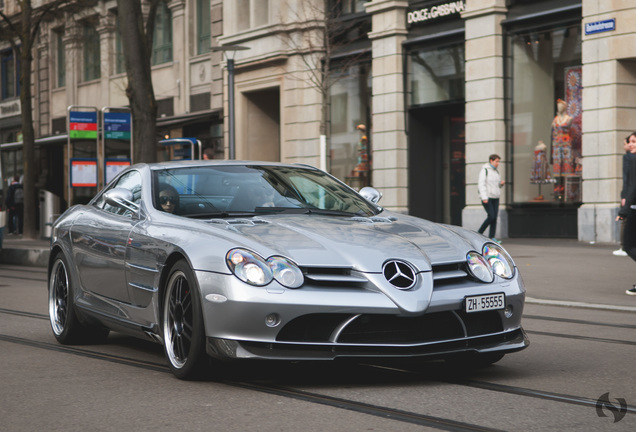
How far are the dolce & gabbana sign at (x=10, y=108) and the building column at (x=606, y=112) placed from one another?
31190 millimetres

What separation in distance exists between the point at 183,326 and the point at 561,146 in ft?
52.7

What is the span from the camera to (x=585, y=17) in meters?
20.1

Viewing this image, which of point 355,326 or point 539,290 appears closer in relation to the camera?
point 355,326

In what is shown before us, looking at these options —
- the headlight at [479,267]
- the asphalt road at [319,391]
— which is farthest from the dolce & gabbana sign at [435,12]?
the headlight at [479,267]

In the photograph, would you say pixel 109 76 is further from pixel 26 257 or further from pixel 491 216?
pixel 491 216

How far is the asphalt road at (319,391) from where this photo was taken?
504cm

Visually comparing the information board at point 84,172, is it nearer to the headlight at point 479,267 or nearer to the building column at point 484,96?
the building column at point 484,96

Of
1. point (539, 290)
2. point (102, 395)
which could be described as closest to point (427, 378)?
point (102, 395)

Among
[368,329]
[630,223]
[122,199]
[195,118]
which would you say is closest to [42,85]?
[195,118]

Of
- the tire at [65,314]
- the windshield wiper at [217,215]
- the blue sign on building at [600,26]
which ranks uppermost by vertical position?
the blue sign on building at [600,26]

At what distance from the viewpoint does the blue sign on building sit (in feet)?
64.2

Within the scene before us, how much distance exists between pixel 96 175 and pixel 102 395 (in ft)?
62.5

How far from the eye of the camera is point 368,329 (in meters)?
5.82

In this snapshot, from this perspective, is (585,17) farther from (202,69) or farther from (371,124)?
(202,69)
